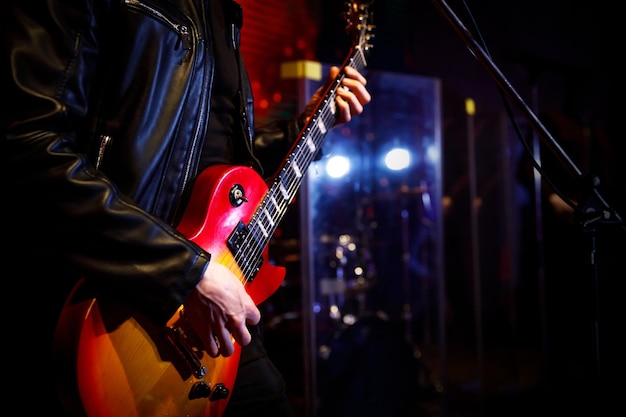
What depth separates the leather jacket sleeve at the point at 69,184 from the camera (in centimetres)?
102

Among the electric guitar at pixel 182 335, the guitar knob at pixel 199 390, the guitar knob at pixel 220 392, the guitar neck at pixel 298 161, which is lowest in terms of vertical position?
the guitar knob at pixel 220 392

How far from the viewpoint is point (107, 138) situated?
1.21 meters

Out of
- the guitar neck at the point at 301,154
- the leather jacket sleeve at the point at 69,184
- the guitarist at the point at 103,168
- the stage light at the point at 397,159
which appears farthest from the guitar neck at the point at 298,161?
the stage light at the point at 397,159

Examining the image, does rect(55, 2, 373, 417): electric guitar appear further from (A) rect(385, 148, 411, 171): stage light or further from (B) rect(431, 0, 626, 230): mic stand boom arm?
(A) rect(385, 148, 411, 171): stage light

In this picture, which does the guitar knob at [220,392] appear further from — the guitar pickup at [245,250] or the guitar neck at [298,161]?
the guitar neck at [298,161]

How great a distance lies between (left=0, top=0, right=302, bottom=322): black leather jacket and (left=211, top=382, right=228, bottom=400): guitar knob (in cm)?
30

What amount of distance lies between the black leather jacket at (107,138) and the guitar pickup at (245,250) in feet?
0.50

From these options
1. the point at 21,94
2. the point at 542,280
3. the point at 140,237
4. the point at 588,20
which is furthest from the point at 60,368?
the point at 588,20

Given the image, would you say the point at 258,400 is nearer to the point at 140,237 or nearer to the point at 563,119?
the point at 140,237

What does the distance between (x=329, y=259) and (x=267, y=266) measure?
88.5 inches

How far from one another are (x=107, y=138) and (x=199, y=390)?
61cm

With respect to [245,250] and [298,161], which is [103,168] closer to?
[245,250]

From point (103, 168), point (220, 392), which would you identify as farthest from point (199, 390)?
point (103, 168)

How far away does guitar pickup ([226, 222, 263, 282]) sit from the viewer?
1357 mm
